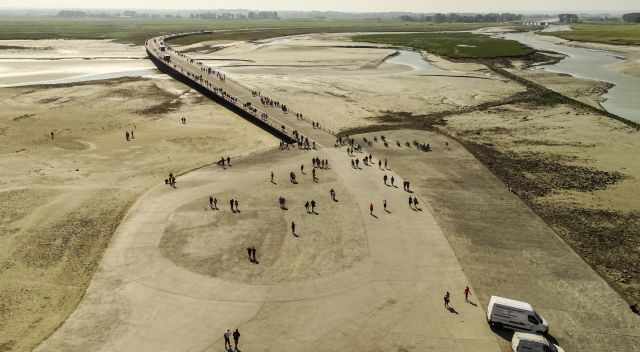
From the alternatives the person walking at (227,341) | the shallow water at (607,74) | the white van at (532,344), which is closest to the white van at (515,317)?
the white van at (532,344)

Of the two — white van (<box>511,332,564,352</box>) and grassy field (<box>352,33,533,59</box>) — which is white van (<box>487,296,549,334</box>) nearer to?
white van (<box>511,332,564,352</box>)

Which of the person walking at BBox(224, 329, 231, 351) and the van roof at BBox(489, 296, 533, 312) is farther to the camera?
the van roof at BBox(489, 296, 533, 312)

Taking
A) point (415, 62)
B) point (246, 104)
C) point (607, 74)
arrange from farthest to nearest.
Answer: point (415, 62)
point (607, 74)
point (246, 104)

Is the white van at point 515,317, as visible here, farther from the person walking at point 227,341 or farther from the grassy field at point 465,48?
the grassy field at point 465,48

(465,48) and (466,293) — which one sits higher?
(465,48)

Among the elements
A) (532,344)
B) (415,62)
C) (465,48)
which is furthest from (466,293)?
(465,48)

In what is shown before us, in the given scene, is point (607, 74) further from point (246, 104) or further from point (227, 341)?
point (227, 341)

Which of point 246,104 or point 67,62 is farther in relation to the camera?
point 67,62

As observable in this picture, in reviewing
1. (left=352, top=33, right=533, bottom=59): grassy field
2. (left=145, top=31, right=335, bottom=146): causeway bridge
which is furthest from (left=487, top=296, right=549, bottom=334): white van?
(left=352, top=33, right=533, bottom=59): grassy field
